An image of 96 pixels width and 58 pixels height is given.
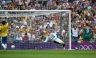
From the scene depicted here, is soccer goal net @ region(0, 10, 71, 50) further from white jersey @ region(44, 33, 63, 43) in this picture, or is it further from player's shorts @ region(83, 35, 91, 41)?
player's shorts @ region(83, 35, 91, 41)

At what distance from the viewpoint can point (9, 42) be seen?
24516 mm

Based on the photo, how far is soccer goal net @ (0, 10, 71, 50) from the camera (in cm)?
2484

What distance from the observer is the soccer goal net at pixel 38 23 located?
81.5 feet

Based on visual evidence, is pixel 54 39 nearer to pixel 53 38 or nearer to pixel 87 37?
pixel 53 38

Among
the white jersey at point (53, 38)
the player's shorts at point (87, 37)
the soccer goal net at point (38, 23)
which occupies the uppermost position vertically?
the soccer goal net at point (38, 23)

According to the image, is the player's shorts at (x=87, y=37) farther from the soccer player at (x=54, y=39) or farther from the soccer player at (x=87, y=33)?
the soccer player at (x=54, y=39)

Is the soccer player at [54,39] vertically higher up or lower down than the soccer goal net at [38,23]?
lower down

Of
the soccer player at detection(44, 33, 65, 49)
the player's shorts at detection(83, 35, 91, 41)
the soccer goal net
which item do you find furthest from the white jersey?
the player's shorts at detection(83, 35, 91, 41)

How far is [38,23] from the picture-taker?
82.5ft

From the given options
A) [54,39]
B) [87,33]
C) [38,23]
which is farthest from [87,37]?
[38,23]

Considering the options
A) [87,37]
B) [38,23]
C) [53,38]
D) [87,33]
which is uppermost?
[38,23]

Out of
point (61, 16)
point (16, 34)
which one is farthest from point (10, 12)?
point (61, 16)

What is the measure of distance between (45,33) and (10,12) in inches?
108

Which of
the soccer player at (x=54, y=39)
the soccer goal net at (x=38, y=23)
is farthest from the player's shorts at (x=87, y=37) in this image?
the soccer player at (x=54, y=39)
